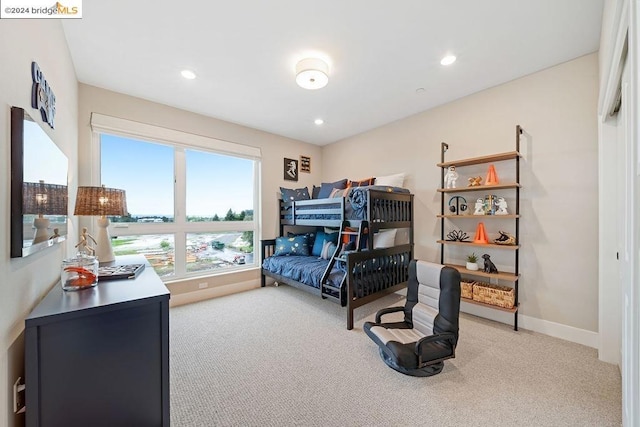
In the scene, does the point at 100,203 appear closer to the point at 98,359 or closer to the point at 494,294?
the point at 98,359

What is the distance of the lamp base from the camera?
2076 millimetres

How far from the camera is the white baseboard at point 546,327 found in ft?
7.39

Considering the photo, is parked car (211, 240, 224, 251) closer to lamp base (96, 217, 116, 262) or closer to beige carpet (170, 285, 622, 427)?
beige carpet (170, 285, 622, 427)

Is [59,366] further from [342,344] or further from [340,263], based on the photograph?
[340,263]

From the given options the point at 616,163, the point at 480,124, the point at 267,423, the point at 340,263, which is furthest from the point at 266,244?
the point at 616,163

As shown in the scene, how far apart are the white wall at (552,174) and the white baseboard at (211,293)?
10.7 ft

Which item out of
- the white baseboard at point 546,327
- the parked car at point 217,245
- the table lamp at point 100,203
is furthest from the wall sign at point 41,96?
the white baseboard at point 546,327

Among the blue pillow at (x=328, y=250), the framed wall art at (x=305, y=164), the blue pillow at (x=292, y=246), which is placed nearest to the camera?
the blue pillow at (x=328, y=250)

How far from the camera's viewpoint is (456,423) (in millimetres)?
1434

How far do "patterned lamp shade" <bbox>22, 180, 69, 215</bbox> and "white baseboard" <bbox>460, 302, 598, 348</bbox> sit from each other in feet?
12.5

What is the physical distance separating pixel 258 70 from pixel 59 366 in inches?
101

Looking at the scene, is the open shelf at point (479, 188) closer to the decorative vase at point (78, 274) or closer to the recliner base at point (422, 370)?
the recliner base at point (422, 370)

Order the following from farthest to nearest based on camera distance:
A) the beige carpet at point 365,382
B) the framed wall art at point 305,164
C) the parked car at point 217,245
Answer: the framed wall art at point 305,164
the parked car at point 217,245
the beige carpet at point 365,382

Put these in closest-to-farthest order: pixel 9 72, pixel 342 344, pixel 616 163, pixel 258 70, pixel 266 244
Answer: pixel 9 72, pixel 616 163, pixel 342 344, pixel 258 70, pixel 266 244
